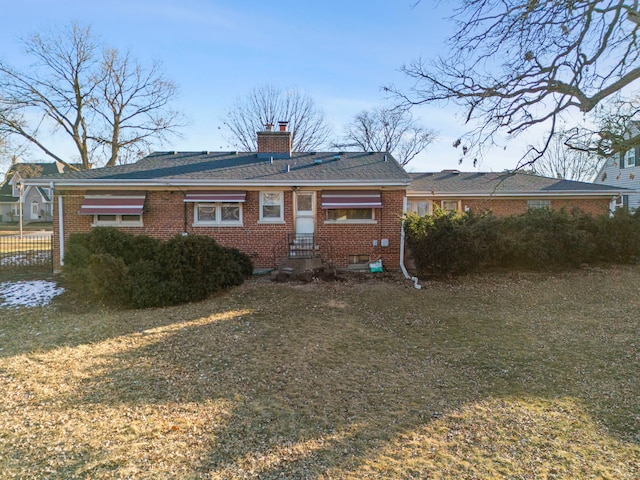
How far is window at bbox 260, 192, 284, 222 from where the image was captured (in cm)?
1155

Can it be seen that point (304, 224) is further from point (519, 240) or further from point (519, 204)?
point (519, 204)

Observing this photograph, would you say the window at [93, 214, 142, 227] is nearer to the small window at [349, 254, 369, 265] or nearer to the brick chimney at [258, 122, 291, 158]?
the brick chimney at [258, 122, 291, 158]

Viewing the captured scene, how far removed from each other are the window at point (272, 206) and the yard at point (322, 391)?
422 cm

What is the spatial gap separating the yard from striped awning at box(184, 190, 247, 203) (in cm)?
426

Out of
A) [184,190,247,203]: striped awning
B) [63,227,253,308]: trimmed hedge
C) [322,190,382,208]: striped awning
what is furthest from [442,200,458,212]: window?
[63,227,253,308]: trimmed hedge

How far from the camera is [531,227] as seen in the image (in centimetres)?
1063

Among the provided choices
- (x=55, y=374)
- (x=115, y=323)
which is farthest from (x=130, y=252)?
(x=55, y=374)

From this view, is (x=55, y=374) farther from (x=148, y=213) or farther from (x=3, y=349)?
(x=148, y=213)

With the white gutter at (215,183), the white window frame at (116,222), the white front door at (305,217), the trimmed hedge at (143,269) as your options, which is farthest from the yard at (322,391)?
the white gutter at (215,183)

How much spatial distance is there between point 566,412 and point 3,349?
7.74 m

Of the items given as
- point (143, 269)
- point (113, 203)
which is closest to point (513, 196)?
point (143, 269)

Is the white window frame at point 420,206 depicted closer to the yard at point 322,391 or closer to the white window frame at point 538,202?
the white window frame at point 538,202

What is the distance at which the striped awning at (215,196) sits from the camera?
436 inches

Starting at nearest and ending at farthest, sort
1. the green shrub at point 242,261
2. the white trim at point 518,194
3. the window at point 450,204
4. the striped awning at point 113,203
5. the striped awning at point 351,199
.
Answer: the green shrub at point 242,261
the striped awning at point 113,203
the striped awning at point 351,199
the white trim at point 518,194
the window at point 450,204
